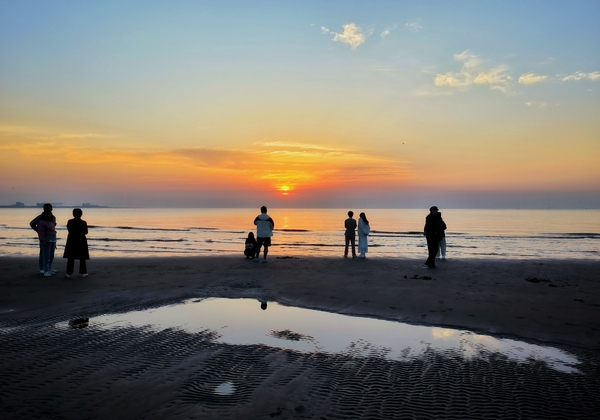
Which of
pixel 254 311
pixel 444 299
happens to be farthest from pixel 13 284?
pixel 444 299

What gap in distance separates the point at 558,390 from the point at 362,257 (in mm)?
14975

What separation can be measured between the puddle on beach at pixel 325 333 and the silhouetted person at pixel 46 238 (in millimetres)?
6581

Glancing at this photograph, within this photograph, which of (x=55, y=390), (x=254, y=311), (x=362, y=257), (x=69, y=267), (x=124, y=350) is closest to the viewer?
(x=55, y=390)

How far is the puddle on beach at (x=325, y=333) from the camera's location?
5953 millimetres

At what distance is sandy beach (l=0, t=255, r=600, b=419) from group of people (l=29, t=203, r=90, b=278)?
1.65 feet

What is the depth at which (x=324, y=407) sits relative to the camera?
406 cm

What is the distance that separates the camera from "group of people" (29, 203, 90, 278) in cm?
1244

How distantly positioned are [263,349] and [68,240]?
9502mm

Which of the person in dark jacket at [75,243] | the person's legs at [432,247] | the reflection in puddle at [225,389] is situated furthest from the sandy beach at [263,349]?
the person's legs at [432,247]

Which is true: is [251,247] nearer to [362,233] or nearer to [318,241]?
[362,233]

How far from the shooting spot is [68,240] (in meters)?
12.4

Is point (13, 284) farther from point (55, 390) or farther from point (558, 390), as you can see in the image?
point (558, 390)

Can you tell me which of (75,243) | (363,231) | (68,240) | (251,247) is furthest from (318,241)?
(68,240)

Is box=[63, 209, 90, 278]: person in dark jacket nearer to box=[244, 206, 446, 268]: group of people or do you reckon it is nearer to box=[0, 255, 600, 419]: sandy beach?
box=[0, 255, 600, 419]: sandy beach
